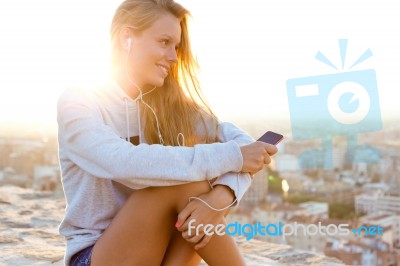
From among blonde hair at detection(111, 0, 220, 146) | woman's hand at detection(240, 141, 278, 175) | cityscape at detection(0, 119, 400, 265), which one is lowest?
cityscape at detection(0, 119, 400, 265)

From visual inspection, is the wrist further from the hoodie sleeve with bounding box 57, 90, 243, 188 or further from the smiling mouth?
the smiling mouth

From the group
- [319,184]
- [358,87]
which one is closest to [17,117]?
[319,184]

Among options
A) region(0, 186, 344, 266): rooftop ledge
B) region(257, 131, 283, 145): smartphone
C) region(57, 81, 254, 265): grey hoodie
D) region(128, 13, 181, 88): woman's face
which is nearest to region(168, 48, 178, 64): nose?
region(128, 13, 181, 88): woman's face

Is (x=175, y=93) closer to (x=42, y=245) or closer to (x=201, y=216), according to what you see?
(x=201, y=216)

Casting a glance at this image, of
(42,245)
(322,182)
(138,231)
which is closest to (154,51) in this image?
(138,231)

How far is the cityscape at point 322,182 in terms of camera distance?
22156 mm

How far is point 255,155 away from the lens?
984mm

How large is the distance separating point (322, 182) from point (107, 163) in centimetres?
2821

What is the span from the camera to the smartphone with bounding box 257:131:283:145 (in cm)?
104

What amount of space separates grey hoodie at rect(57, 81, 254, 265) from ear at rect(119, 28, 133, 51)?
0.36ft

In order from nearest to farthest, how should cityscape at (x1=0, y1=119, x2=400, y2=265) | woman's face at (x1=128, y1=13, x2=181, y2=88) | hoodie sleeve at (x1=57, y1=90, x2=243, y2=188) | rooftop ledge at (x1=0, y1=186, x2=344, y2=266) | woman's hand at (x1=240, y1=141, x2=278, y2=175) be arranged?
1. hoodie sleeve at (x1=57, y1=90, x2=243, y2=188)
2. woman's hand at (x1=240, y1=141, x2=278, y2=175)
3. woman's face at (x1=128, y1=13, x2=181, y2=88)
4. rooftop ledge at (x1=0, y1=186, x2=344, y2=266)
5. cityscape at (x1=0, y1=119, x2=400, y2=265)

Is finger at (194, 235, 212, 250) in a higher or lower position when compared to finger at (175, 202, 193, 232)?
lower

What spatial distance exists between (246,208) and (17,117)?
1226cm

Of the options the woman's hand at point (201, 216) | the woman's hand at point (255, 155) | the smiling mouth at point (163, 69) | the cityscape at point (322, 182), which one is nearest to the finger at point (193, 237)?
the woman's hand at point (201, 216)
